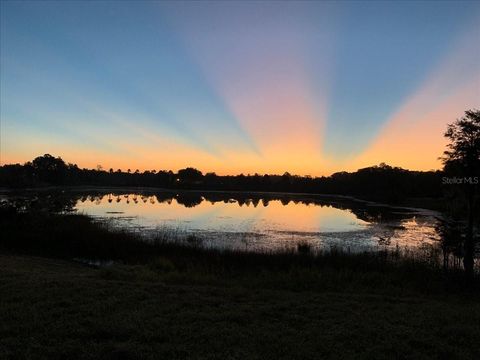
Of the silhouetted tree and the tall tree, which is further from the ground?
the silhouetted tree

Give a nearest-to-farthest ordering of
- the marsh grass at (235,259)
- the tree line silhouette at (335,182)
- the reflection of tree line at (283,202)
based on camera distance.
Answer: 1. the marsh grass at (235,259)
2. the reflection of tree line at (283,202)
3. the tree line silhouette at (335,182)

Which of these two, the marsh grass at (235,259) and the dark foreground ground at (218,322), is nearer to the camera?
the dark foreground ground at (218,322)

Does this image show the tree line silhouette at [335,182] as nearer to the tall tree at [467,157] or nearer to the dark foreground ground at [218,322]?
the tall tree at [467,157]

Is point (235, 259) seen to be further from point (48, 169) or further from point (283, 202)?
point (48, 169)

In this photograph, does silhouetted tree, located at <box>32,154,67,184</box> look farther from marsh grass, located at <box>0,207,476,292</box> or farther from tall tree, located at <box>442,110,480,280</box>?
tall tree, located at <box>442,110,480,280</box>

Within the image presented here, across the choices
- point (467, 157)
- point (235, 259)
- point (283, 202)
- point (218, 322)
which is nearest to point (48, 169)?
point (283, 202)

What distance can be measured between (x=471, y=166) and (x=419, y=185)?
304ft

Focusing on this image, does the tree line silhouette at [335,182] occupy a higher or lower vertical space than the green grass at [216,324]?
higher

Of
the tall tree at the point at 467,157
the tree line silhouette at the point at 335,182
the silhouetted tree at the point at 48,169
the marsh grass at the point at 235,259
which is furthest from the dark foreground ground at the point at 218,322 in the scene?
the silhouetted tree at the point at 48,169

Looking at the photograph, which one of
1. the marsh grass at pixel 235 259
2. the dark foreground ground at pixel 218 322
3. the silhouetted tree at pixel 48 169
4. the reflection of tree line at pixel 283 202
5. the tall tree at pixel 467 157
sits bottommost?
the marsh grass at pixel 235 259

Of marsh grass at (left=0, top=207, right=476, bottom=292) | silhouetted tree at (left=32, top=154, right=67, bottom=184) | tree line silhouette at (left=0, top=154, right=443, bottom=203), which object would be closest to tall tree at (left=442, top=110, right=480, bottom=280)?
marsh grass at (left=0, top=207, right=476, bottom=292)

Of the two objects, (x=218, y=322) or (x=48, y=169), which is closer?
(x=218, y=322)

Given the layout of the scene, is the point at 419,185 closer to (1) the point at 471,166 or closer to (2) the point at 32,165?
(1) the point at 471,166

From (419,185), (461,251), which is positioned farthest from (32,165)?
(461,251)
